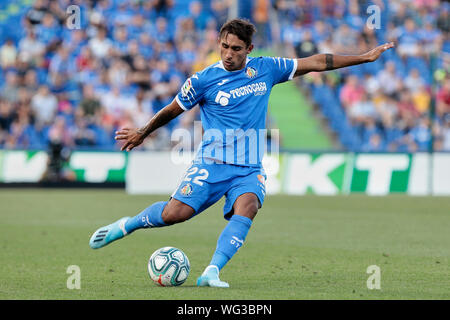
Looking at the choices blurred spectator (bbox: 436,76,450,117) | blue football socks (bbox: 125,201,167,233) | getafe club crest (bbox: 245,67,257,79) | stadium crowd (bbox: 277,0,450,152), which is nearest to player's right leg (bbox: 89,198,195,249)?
blue football socks (bbox: 125,201,167,233)

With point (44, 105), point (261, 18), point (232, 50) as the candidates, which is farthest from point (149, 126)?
point (261, 18)

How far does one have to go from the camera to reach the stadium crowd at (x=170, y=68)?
22.2m

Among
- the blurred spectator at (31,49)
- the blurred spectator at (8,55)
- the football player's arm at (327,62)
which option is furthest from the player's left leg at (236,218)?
the blurred spectator at (8,55)

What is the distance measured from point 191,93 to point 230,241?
132 centimetres

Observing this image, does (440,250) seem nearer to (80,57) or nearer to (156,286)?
(156,286)

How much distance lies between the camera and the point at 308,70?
7820 mm

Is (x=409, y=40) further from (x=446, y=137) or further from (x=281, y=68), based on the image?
(x=281, y=68)

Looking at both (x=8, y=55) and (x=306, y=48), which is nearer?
(x=8, y=55)

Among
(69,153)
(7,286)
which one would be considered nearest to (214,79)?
(7,286)

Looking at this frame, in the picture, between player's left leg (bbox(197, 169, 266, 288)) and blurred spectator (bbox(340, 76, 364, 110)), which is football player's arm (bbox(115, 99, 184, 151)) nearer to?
player's left leg (bbox(197, 169, 266, 288))

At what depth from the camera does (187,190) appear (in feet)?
24.6

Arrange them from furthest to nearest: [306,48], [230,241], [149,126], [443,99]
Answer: [443,99], [306,48], [149,126], [230,241]

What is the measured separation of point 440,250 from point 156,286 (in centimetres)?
422

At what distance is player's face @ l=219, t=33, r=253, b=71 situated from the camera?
734 cm
